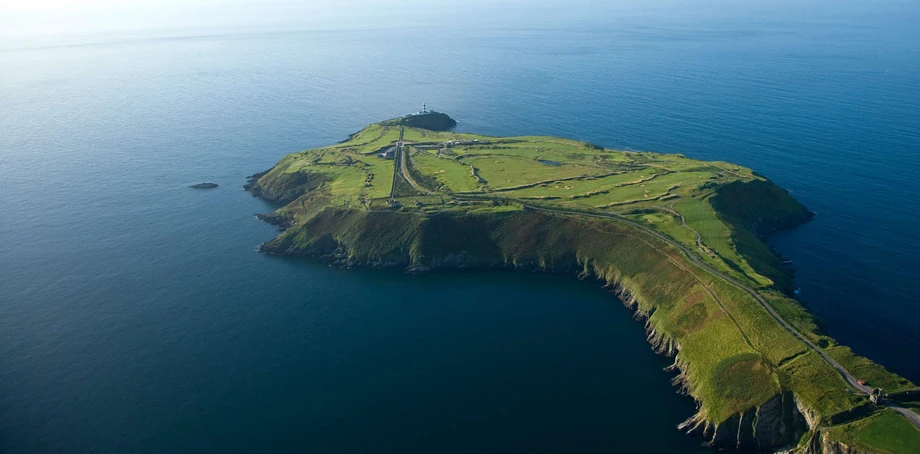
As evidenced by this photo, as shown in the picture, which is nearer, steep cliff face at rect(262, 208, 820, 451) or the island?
the island

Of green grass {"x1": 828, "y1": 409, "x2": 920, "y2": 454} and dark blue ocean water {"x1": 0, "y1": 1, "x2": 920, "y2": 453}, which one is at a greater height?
green grass {"x1": 828, "y1": 409, "x2": 920, "y2": 454}

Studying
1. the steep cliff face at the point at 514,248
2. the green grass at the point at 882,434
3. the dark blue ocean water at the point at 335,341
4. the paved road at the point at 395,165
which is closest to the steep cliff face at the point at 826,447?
the green grass at the point at 882,434

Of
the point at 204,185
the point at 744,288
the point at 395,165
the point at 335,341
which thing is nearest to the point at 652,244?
the point at 744,288

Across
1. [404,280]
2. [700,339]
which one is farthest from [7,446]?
[700,339]

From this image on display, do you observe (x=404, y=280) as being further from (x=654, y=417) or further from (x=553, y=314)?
(x=654, y=417)

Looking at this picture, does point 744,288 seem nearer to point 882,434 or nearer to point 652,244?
point 652,244

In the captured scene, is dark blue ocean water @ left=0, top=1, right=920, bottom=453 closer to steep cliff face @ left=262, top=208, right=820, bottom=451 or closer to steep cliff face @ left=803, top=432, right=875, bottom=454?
steep cliff face @ left=262, top=208, right=820, bottom=451

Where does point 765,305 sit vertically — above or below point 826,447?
above

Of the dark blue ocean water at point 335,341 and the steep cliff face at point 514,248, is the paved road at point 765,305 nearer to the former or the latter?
the steep cliff face at point 514,248

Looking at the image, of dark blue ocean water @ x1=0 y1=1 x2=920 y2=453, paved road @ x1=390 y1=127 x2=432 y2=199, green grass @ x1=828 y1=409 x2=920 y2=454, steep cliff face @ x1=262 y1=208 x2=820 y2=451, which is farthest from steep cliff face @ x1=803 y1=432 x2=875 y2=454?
paved road @ x1=390 y1=127 x2=432 y2=199
